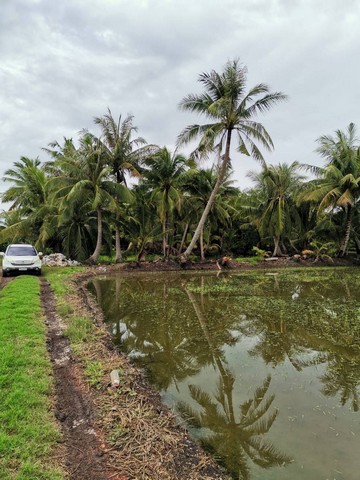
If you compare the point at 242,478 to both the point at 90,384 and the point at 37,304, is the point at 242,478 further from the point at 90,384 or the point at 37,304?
the point at 37,304

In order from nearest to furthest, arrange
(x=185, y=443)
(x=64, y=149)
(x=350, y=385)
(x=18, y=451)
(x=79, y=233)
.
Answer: (x=18, y=451), (x=185, y=443), (x=350, y=385), (x=79, y=233), (x=64, y=149)

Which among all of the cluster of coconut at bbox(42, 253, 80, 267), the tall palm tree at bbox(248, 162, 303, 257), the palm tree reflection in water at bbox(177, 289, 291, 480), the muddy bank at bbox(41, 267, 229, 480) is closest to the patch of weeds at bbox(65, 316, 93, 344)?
the muddy bank at bbox(41, 267, 229, 480)

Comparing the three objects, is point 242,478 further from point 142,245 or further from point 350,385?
point 142,245

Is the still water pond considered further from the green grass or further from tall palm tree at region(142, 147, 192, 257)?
tall palm tree at region(142, 147, 192, 257)

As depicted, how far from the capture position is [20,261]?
1529cm

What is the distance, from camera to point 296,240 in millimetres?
30156

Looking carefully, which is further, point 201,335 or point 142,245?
point 142,245

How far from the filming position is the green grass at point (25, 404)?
9.72 feet

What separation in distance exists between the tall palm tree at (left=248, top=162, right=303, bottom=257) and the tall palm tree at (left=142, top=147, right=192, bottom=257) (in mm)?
6990

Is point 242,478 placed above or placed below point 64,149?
below

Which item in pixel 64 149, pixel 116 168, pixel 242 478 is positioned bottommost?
pixel 242 478

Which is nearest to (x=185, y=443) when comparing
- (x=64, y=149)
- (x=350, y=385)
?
(x=350, y=385)

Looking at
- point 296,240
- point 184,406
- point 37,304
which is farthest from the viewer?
point 296,240

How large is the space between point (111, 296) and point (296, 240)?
22.0 m
